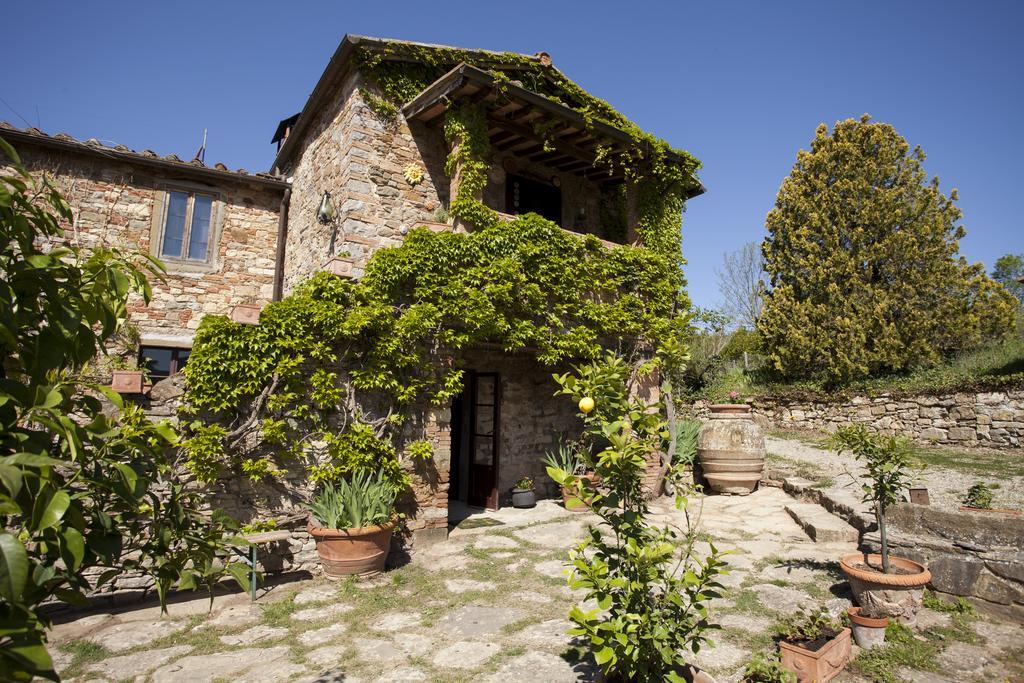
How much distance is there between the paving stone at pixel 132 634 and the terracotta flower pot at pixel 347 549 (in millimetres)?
1436

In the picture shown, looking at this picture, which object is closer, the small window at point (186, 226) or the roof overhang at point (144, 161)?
the roof overhang at point (144, 161)

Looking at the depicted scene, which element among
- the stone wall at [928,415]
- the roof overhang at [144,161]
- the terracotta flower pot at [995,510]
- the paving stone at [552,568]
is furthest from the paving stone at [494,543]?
the roof overhang at [144,161]

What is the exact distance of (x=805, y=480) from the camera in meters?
9.20

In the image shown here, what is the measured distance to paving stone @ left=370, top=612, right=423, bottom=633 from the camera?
4.51 meters

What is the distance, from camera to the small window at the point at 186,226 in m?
9.42

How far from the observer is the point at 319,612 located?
4859 millimetres

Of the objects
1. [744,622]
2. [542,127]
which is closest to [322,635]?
[744,622]

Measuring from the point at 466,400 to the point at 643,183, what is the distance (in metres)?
5.22

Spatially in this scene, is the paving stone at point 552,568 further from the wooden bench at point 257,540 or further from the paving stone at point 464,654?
the wooden bench at point 257,540

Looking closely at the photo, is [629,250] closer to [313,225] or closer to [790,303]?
[313,225]

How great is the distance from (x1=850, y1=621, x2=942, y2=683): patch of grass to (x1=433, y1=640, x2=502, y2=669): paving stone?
2552 millimetres

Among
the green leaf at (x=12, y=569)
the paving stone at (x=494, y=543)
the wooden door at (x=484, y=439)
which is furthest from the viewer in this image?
the wooden door at (x=484, y=439)

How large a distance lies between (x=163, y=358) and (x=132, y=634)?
596 centimetres

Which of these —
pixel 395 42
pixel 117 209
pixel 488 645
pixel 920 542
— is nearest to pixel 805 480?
pixel 920 542
